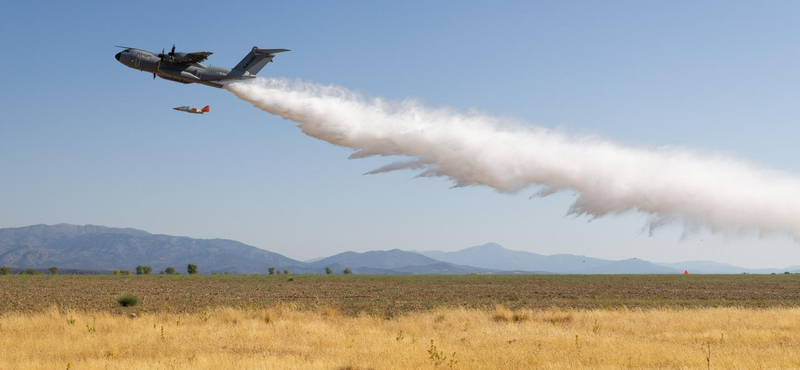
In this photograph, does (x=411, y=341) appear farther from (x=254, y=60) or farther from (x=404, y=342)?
(x=254, y=60)

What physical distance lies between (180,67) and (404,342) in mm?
33987

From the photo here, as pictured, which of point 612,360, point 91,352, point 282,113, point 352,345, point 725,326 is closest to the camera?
point 612,360

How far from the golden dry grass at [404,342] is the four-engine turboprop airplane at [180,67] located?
72.2ft

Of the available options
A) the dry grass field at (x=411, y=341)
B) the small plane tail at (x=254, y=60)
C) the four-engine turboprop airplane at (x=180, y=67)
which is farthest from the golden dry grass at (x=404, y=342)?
the small plane tail at (x=254, y=60)

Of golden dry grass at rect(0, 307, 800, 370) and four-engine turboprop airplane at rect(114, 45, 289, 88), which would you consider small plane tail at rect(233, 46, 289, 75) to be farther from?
golden dry grass at rect(0, 307, 800, 370)

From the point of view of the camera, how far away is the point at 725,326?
95.6 feet

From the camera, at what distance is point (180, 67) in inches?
1978

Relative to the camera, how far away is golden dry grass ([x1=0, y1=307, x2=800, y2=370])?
19.5 meters

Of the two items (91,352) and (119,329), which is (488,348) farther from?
(119,329)

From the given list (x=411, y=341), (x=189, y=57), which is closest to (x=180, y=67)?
(x=189, y=57)

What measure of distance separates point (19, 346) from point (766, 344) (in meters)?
24.9

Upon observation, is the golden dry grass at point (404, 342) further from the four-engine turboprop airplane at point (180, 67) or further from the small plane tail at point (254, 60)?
the small plane tail at point (254, 60)

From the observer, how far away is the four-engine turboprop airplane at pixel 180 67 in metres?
49.6

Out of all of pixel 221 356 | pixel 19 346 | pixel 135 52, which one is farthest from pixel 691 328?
pixel 135 52
